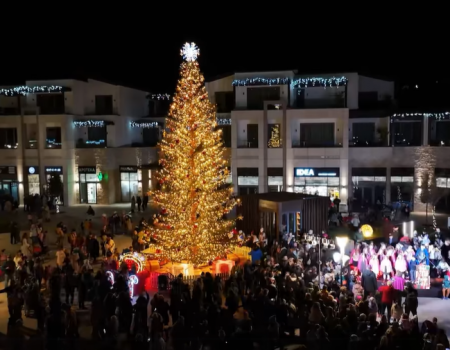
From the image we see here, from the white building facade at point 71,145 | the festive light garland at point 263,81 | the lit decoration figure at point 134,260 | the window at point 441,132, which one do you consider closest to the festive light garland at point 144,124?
the white building facade at point 71,145

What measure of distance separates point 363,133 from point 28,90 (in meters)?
26.2

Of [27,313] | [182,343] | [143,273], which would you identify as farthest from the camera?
[143,273]

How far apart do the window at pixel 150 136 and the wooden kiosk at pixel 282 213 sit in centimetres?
1901

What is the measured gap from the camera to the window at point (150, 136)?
142ft

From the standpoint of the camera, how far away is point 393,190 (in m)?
36.2

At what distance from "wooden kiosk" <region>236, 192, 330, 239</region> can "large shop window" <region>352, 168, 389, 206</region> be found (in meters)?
11.1

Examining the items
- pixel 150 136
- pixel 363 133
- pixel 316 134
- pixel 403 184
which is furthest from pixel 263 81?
pixel 403 184

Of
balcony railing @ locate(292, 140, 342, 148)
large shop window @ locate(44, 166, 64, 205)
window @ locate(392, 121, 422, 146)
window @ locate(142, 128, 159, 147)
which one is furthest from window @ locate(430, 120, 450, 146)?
large shop window @ locate(44, 166, 64, 205)

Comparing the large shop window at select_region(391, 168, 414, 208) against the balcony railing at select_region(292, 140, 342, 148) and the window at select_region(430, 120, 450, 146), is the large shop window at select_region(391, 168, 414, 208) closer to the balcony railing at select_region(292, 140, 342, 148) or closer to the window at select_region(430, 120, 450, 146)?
the window at select_region(430, 120, 450, 146)

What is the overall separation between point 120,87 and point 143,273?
2709cm

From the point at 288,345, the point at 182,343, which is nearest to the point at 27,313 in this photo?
the point at 182,343

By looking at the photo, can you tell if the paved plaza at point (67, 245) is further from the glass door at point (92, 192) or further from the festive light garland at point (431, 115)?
the festive light garland at point (431, 115)

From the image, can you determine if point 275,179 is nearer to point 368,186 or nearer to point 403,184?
point 368,186

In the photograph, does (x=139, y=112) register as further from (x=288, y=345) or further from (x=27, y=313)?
(x=288, y=345)
